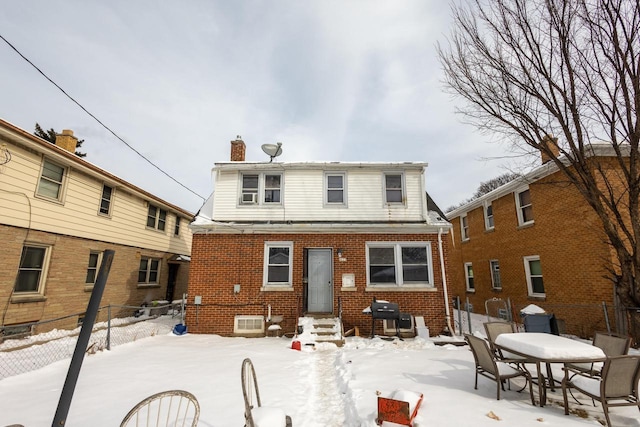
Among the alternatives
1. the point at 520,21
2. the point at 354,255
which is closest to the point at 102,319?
the point at 354,255

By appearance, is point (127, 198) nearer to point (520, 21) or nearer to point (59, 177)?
point (59, 177)

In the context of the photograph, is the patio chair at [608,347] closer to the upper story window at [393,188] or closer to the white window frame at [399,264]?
the white window frame at [399,264]

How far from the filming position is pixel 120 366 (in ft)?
22.2

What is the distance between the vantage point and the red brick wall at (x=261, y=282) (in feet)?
35.8

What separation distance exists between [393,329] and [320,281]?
10.5 ft

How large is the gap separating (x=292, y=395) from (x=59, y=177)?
11.7 m

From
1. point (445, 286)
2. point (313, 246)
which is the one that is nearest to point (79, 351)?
point (313, 246)

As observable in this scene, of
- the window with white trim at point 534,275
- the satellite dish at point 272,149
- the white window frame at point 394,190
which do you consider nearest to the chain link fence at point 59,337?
the satellite dish at point 272,149

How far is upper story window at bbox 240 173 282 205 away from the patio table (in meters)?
9.34

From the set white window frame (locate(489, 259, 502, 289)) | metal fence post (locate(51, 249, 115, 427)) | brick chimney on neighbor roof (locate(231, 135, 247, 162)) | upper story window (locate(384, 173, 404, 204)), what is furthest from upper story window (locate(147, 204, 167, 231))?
white window frame (locate(489, 259, 502, 289))

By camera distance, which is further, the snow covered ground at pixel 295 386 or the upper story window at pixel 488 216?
the upper story window at pixel 488 216

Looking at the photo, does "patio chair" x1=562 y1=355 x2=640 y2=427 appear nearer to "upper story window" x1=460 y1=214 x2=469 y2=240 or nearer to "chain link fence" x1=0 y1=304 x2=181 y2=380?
"chain link fence" x1=0 y1=304 x2=181 y2=380

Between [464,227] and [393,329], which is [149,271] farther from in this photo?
[464,227]

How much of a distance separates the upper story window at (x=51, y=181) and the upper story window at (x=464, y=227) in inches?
825
